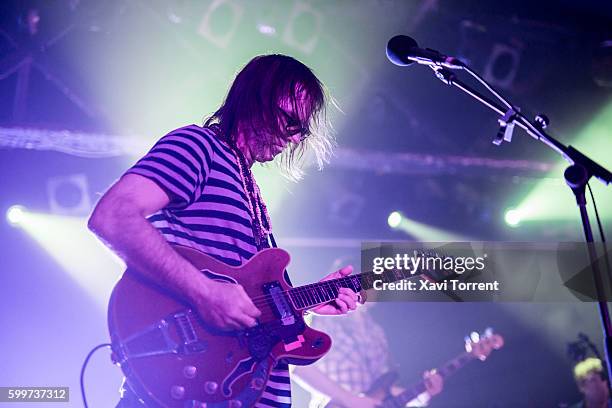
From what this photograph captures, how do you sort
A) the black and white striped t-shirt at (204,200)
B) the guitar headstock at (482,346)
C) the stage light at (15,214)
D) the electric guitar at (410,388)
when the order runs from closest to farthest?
the black and white striped t-shirt at (204,200)
the electric guitar at (410,388)
the stage light at (15,214)
the guitar headstock at (482,346)

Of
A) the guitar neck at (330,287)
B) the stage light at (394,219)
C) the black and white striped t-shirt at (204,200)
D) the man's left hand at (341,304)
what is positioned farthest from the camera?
the stage light at (394,219)

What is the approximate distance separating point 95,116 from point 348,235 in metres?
2.65

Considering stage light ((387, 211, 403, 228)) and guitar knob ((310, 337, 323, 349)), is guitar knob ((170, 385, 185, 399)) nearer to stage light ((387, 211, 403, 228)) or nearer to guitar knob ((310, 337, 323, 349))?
guitar knob ((310, 337, 323, 349))

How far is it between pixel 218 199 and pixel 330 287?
648mm

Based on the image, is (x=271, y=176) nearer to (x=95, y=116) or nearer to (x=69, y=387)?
(x=95, y=116)

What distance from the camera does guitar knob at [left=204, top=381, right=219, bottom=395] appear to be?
162 cm

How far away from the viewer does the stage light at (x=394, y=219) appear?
6.04 meters

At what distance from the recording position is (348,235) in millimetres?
5945

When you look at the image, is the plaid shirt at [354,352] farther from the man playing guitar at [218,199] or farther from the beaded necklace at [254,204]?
the beaded necklace at [254,204]

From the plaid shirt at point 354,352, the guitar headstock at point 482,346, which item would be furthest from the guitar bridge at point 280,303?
the guitar headstock at point 482,346

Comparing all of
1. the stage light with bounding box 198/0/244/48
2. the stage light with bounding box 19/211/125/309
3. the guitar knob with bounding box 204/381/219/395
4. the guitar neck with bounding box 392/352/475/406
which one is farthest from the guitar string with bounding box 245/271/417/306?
the stage light with bounding box 198/0/244/48

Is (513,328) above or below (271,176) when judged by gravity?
below

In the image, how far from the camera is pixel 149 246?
5.24 ft

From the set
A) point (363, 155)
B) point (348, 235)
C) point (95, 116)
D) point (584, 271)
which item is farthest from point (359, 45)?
point (584, 271)
